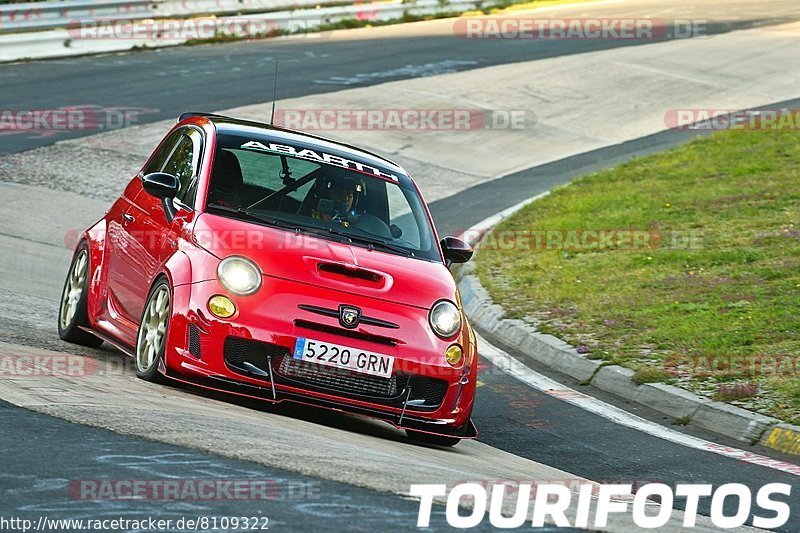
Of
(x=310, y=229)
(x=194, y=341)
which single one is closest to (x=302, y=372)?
(x=194, y=341)

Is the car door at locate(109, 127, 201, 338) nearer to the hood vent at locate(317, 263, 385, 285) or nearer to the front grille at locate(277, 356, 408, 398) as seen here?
the hood vent at locate(317, 263, 385, 285)

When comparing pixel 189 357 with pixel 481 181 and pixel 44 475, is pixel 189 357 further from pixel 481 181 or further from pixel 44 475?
pixel 481 181

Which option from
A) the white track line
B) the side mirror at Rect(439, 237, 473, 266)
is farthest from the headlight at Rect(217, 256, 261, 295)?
the white track line

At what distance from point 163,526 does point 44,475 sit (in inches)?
30.5

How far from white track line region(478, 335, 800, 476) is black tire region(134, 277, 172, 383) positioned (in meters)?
3.16

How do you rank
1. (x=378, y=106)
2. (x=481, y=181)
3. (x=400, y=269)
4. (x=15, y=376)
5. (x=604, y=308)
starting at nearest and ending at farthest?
(x=15, y=376), (x=400, y=269), (x=604, y=308), (x=481, y=181), (x=378, y=106)

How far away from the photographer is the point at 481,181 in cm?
1912

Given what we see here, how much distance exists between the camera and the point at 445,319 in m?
7.74

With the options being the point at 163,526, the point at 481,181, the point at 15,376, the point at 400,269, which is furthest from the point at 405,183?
the point at 481,181

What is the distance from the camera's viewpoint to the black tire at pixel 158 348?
7.48m

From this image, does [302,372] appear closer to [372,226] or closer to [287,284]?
[287,284]

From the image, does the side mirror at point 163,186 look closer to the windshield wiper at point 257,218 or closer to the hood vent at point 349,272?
the windshield wiper at point 257,218

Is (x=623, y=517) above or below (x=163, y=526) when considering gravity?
below

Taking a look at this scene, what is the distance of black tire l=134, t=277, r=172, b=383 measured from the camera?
7.48 meters
